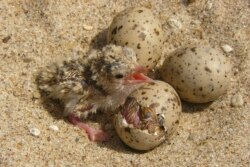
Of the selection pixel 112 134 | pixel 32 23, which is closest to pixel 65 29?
pixel 32 23

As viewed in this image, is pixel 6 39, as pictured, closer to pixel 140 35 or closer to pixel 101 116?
pixel 101 116

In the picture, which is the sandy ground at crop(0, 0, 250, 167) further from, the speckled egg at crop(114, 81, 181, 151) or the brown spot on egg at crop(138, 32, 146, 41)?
the brown spot on egg at crop(138, 32, 146, 41)

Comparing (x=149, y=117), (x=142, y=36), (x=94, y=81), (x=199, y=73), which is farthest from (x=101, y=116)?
(x=199, y=73)

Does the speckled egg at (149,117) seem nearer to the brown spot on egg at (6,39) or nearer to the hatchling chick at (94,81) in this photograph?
the hatchling chick at (94,81)

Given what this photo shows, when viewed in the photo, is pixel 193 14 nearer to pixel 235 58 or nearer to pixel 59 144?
pixel 235 58

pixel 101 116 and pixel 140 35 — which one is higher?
pixel 140 35

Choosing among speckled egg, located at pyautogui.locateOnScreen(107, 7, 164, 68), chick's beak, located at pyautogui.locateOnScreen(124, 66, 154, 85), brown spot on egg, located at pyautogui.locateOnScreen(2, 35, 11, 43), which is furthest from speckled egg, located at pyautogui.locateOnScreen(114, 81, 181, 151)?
brown spot on egg, located at pyautogui.locateOnScreen(2, 35, 11, 43)
